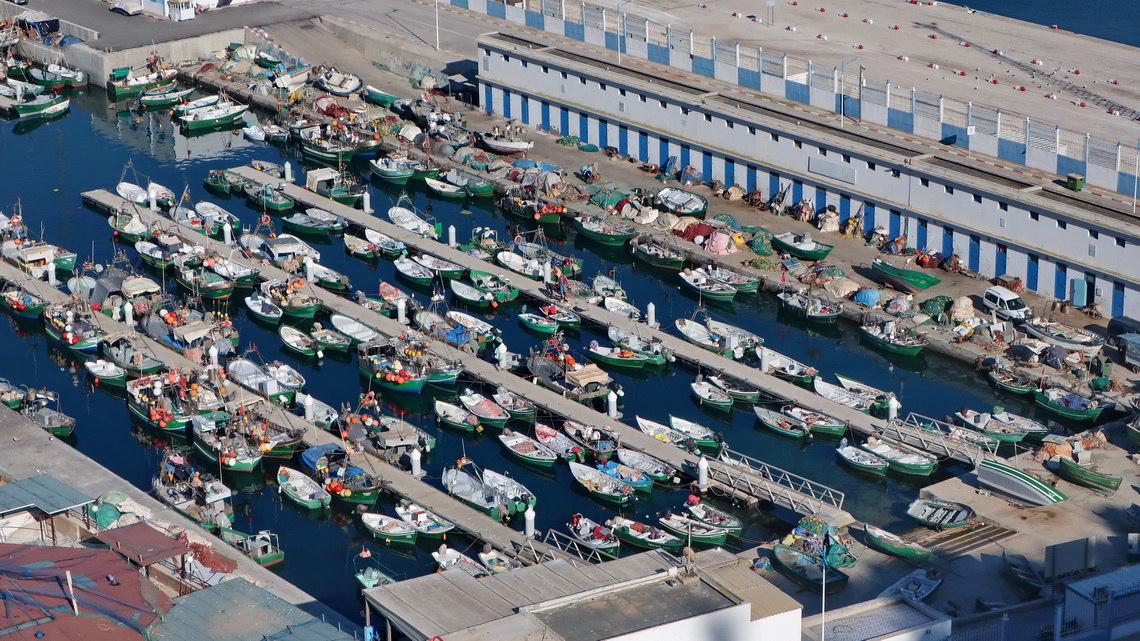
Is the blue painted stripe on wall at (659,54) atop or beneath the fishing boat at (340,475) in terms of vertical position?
atop

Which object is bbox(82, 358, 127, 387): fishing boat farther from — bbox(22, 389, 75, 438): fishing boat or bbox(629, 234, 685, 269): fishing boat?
bbox(629, 234, 685, 269): fishing boat

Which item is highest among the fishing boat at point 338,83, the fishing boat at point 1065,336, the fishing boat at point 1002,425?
the fishing boat at point 338,83

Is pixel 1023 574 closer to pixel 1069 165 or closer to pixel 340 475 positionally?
pixel 340 475

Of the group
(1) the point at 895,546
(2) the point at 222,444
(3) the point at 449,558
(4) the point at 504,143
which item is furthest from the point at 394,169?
(1) the point at 895,546

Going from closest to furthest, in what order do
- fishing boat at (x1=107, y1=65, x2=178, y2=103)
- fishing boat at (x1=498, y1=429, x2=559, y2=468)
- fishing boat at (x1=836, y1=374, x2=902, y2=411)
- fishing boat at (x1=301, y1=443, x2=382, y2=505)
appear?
fishing boat at (x1=301, y1=443, x2=382, y2=505) < fishing boat at (x1=498, y1=429, x2=559, y2=468) < fishing boat at (x1=836, y1=374, x2=902, y2=411) < fishing boat at (x1=107, y1=65, x2=178, y2=103)

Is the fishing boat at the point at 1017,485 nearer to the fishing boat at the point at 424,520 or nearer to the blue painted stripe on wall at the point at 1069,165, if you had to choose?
the fishing boat at the point at 424,520

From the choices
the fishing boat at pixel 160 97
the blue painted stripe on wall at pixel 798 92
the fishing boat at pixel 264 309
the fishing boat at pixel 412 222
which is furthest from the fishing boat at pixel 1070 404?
the fishing boat at pixel 160 97

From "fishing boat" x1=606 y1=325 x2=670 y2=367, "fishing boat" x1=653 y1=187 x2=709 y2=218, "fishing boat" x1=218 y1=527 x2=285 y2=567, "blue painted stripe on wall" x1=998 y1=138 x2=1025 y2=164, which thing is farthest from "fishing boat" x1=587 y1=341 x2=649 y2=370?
"blue painted stripe on wall" x1=998 y1=138 x2=1025 y2=164
